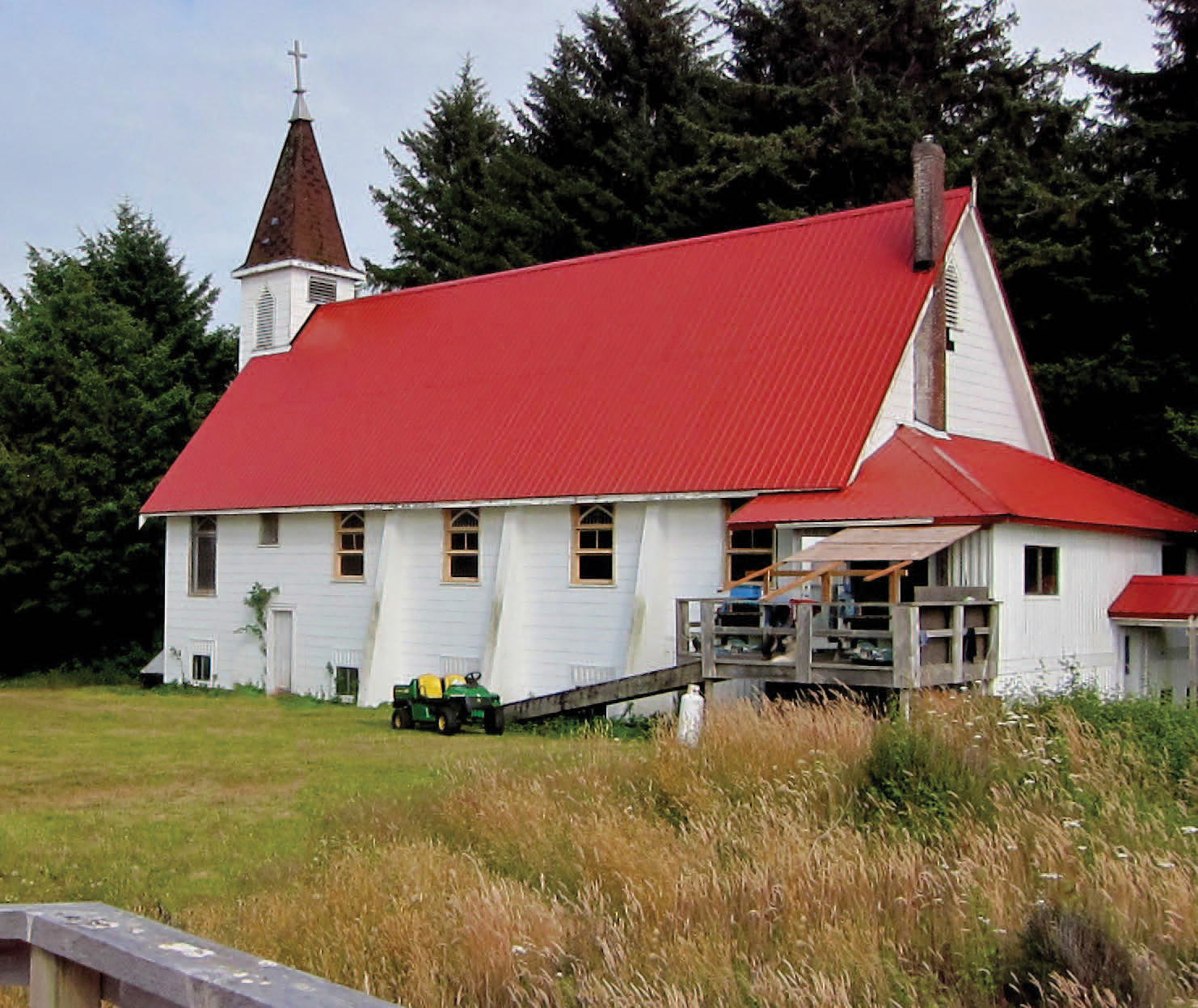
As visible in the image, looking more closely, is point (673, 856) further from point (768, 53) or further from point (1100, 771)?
point (768, 53)

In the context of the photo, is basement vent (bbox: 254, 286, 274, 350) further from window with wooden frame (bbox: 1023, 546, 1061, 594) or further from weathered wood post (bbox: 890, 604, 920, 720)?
weathered wood post (bbox: 890, 604, 920, 720)

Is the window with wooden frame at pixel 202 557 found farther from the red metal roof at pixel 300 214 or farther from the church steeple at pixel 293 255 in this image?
the red metal roof at pixel 300 214

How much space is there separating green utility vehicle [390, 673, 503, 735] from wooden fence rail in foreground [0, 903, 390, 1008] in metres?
16.6

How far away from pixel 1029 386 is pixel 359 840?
1879cm

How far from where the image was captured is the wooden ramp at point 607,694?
19594mm

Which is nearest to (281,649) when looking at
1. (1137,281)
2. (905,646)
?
(905,646)

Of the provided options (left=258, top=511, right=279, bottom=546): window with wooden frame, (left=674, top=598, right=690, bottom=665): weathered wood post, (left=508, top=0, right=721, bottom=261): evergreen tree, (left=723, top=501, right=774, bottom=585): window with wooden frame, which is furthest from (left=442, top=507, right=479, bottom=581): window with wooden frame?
(left=508, top=0, right=721, bottom=261): evergreen tree

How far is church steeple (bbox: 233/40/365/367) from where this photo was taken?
34625 millimetres

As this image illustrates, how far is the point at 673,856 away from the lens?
371 inches

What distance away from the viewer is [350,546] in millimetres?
27844

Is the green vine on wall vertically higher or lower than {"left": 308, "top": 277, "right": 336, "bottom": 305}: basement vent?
lower

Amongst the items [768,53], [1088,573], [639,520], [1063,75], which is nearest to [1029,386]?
[1088,573]

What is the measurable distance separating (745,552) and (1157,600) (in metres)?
7.32

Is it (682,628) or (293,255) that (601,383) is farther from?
(293,255)
